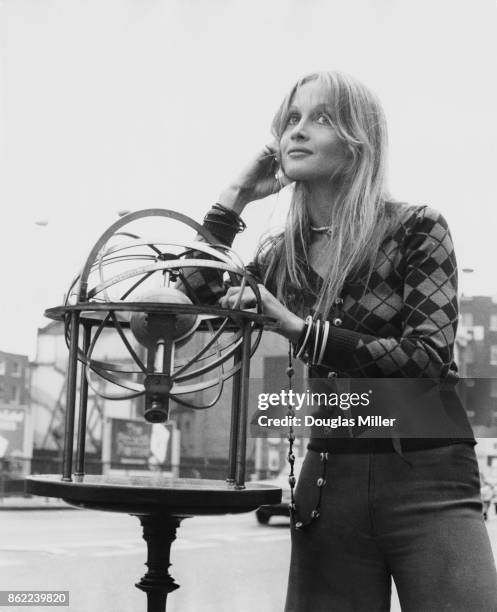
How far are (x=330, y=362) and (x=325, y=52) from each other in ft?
3.86

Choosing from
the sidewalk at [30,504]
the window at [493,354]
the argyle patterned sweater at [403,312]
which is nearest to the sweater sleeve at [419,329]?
the argyle patterned sweater at [403,312]

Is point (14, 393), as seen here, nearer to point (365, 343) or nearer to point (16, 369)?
point (16, 369)

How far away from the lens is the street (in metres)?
5.59

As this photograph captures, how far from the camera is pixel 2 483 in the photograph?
13.4 m

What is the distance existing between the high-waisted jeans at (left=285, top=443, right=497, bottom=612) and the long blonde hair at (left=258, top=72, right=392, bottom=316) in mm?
240

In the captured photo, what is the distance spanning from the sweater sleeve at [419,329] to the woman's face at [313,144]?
162 millimetres

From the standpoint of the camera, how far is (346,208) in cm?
130

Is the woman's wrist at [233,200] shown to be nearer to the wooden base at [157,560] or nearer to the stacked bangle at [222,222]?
the stacked bangle at [222,222]

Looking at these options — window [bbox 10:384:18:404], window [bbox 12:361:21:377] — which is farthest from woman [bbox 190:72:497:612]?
window [bbox 10:384:18:404]

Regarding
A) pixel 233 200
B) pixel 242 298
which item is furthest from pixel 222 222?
pixel 242 298

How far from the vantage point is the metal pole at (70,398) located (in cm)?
111

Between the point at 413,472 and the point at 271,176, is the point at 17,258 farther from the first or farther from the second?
the point at 413,472

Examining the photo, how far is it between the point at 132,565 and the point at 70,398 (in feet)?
21.3

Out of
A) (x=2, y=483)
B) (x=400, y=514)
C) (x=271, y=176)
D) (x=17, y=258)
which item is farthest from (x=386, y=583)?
(x=2, y=483)
